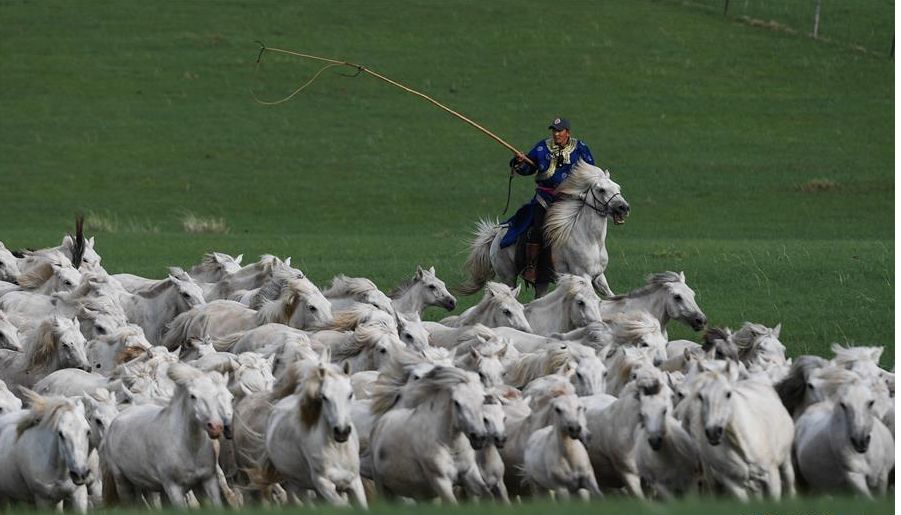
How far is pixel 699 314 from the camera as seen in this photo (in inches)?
661

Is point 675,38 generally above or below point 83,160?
above

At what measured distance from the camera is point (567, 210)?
1847cm

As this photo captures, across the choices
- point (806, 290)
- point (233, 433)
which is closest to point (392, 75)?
point (806, 290)

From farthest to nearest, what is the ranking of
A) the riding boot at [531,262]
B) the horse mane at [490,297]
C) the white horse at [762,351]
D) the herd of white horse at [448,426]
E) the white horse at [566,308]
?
the riding boot at [531,262]
the horse mane at [490,297]
the white horse at [566,308]
the white horse at [762,351]
the herd of white horse at [448,426]

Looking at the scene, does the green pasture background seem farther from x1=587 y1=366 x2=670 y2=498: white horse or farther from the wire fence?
x1=587 y1=366 x2=670 y2=498: white horse

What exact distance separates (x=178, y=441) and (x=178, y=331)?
5398 millimetres

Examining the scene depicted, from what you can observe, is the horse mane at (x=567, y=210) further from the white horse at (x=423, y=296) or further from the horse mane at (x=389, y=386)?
the horse mane at (x=389, y=386)

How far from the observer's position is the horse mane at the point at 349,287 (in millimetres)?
17625

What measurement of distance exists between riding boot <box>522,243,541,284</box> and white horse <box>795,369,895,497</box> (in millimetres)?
7128

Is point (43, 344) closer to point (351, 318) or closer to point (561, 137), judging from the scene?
point (351, 318)

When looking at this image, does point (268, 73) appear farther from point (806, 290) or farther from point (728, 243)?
point (806, 290)

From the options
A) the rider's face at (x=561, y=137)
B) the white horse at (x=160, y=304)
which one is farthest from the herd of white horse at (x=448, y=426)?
the rider's face at (x=561, y=137)

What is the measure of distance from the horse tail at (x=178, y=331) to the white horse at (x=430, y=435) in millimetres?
5306

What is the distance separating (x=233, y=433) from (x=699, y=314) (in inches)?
230
